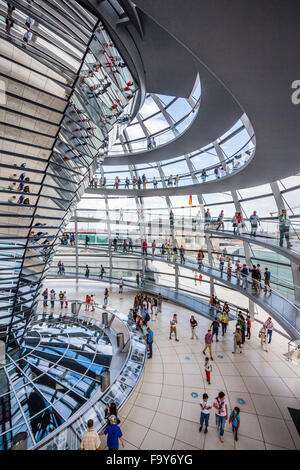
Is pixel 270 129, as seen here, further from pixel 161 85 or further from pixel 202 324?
pixel 202 324

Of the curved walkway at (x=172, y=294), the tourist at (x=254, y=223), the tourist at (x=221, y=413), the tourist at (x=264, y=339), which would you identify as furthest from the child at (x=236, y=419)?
the curved walkway at (x=172, y=294)

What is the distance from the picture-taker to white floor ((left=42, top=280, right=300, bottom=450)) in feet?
23.1

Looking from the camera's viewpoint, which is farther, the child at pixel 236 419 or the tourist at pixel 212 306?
the tourist at pixel 212 306

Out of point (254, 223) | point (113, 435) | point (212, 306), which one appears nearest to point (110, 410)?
point (113, 435)

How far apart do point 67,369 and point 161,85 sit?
1448cm

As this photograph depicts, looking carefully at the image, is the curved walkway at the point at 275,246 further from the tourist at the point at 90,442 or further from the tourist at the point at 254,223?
the tourist at the point at 90,442

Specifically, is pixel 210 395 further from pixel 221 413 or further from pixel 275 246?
pixel 275 246

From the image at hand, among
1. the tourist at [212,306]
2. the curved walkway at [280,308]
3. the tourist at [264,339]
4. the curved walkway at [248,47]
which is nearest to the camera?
the curved walkway at [248,47]

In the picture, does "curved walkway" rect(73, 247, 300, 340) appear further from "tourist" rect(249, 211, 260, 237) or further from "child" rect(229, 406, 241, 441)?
"child" rect(229, 406, 241, 441)

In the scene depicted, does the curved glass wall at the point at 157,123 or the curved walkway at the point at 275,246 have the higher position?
the curved glass wall at the point at 157,123

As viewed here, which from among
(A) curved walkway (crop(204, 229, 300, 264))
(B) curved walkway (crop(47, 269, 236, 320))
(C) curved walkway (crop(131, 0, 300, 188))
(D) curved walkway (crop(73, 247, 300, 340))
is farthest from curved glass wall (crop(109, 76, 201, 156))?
(B) curved walkway (crop(47, 269, 236, 320))

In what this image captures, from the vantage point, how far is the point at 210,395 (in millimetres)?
8992

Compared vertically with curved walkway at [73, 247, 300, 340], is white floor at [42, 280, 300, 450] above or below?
below

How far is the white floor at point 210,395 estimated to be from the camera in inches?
277
